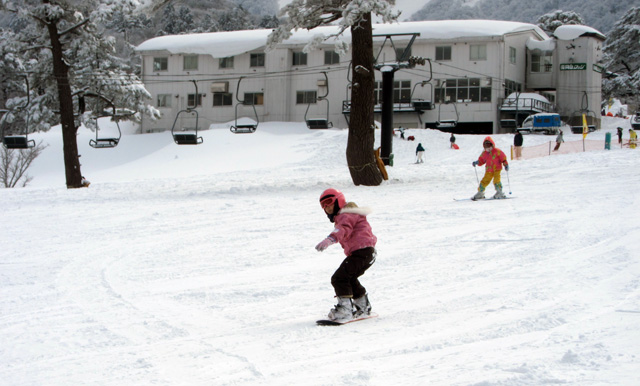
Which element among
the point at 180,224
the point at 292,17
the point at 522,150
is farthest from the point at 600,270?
the point at 522,150

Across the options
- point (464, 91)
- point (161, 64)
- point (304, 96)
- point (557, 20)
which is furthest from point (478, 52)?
point (557, 20)

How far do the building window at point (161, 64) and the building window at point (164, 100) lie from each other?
2.11m

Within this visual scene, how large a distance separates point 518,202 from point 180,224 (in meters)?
7.28

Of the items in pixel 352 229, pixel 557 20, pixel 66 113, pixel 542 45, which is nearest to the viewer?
pixel 352 229

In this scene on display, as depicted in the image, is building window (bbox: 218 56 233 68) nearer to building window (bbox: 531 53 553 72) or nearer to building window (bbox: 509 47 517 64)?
building window (bbox: 509 47 517 64)

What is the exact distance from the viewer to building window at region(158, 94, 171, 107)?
5478cm

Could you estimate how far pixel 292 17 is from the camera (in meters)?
21.0

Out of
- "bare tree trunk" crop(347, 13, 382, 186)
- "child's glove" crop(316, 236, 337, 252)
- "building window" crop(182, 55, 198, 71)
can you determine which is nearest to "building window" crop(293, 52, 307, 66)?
"building window" crop(182, 55, 198, 71)

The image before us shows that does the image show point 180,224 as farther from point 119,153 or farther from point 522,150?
point 119,153

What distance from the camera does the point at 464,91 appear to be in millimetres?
48688

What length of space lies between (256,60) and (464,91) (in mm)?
15618

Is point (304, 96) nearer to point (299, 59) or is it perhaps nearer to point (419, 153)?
point (299, 59)

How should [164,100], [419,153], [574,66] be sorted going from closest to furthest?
1. [419,153]
2. [574,66]
3. [164,100]

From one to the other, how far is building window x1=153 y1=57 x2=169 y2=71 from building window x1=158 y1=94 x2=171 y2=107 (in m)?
2.11
